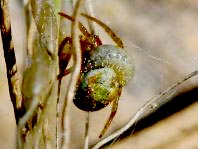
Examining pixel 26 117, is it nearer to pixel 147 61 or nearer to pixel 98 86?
pixel 98 86

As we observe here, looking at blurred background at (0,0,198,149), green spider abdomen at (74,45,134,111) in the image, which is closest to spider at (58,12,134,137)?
green spider abdomen at (74,45,134,111)

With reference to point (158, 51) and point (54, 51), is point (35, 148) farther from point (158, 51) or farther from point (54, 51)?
point (158, 51)

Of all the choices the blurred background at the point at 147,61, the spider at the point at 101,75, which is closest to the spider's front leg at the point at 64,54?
the spider at the point at 101,75

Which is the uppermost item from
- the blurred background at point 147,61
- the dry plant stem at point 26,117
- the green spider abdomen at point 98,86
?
the green spider abdomen at point 98,86

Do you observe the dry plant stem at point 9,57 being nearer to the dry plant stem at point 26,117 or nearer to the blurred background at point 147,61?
the dry plant stem at point 26,117

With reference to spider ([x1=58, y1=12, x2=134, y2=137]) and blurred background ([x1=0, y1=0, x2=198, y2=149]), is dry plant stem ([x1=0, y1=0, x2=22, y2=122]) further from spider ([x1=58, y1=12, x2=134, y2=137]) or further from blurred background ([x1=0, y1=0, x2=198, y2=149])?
blurred background ([x1=0, y1=0, x2=198, y2=149])

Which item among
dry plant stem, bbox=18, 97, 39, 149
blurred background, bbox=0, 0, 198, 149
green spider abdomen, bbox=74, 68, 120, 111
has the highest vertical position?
green spider abdomen, bbox=74, 68, 120, 111
